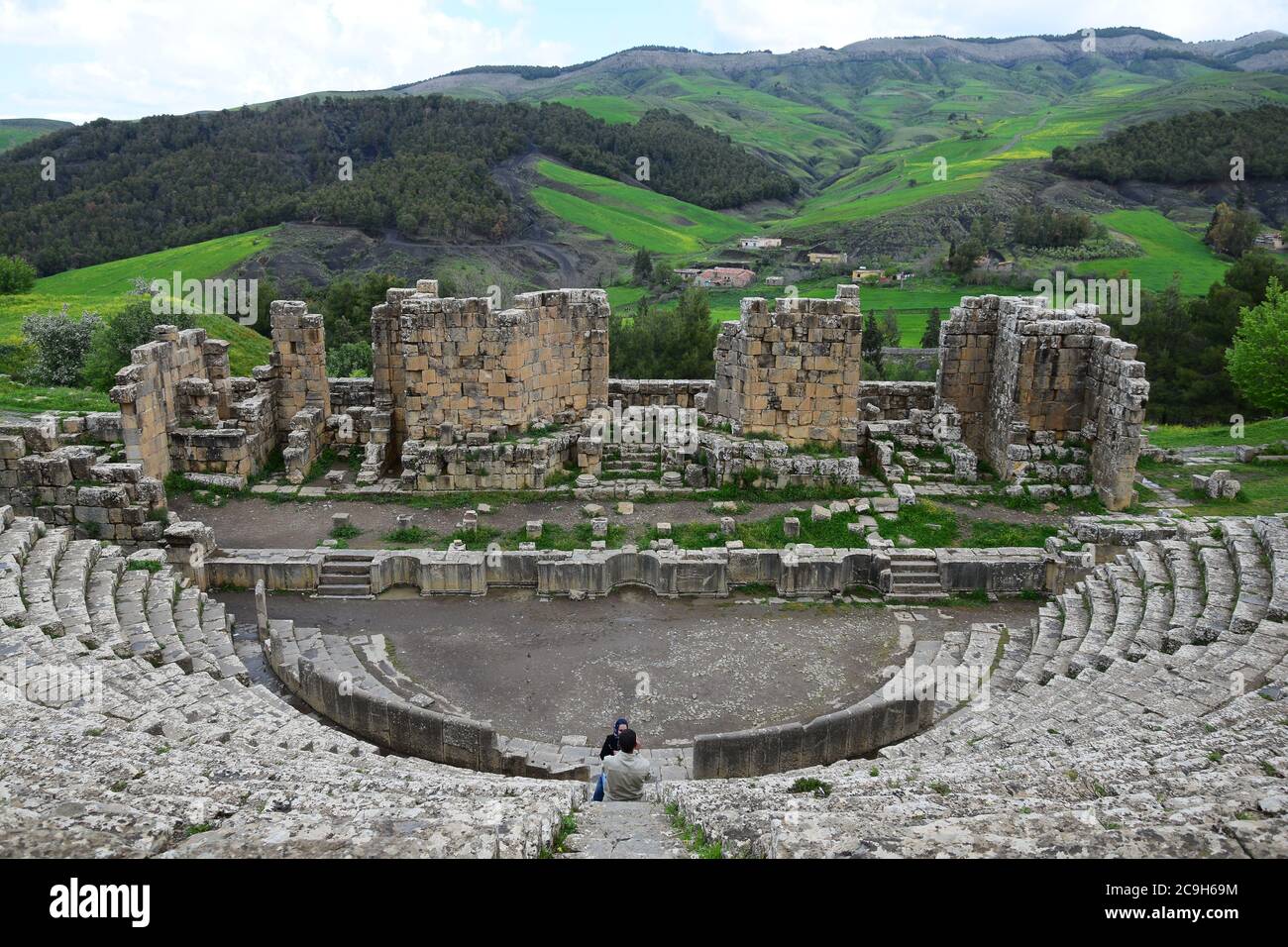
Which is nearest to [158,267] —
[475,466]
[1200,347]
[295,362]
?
[295,362]

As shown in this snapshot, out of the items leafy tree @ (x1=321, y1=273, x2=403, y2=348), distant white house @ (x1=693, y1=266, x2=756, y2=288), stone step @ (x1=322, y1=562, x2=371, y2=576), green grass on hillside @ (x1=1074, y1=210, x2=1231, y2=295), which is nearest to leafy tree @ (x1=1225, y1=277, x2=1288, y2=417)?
stone step @ (x1=322, y1=562, x2=371, y2=576)

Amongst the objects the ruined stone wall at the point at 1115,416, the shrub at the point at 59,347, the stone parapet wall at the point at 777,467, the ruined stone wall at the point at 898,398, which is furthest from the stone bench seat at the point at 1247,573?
the shrub at the point at 59,347

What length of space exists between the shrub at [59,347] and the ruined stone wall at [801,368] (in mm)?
24780

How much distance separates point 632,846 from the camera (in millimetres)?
8727

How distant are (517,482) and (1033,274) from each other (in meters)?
52.2

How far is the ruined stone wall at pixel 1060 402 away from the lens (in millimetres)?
22109

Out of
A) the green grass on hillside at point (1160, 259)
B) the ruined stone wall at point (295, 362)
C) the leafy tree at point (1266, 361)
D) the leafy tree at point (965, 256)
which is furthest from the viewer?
the leafy tree at point (965, 256)

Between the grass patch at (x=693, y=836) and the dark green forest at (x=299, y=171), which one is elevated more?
the dark green forest at (x=299, y=171)

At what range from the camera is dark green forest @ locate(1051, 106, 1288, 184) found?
3051 inches

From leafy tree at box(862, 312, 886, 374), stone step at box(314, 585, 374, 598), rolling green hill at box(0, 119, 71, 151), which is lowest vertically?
stone step at box(314, 585, 374, 598)

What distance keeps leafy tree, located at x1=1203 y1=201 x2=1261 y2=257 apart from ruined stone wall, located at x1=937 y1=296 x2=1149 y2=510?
54080 mm

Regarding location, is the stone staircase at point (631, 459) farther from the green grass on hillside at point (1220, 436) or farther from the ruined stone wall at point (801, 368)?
the green grass on hillside at point (1220, 436)

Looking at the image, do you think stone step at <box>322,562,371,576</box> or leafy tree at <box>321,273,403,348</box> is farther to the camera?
leafy tree at <box>321,273,403,348</box>

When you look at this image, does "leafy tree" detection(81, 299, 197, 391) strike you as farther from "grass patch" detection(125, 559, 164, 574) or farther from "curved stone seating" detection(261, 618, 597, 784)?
"curved stone seating" detection(261, 618, 597, 784)
